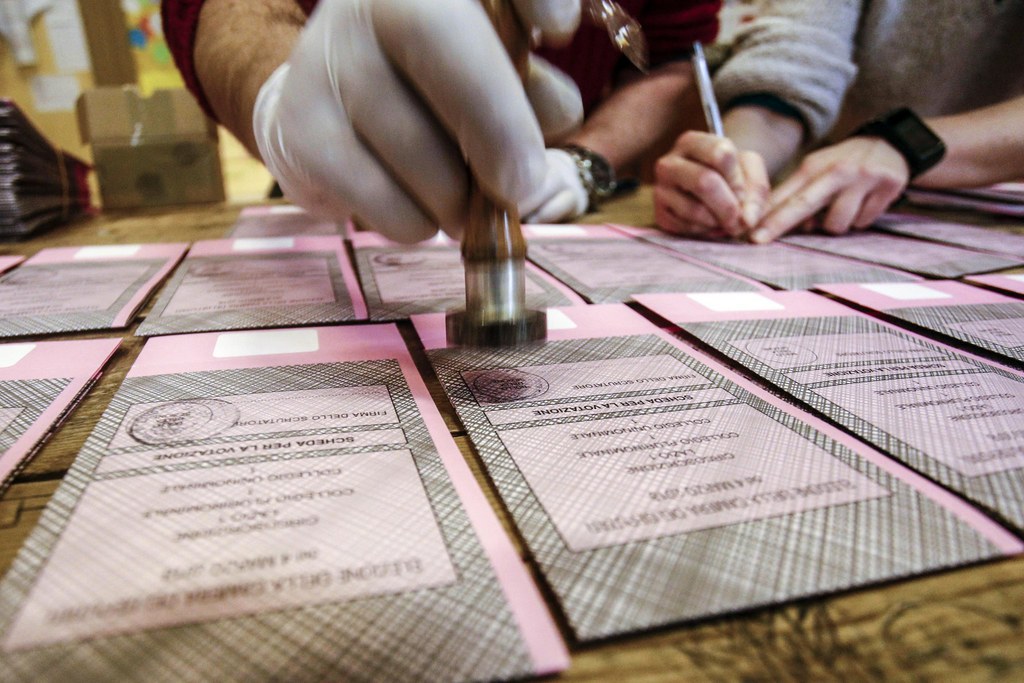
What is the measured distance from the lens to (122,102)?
46.0 inches

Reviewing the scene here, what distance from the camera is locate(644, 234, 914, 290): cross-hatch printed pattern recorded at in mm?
599

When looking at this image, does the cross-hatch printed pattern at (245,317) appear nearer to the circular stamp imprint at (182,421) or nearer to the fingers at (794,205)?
the circular stamp imprint at (182,421)

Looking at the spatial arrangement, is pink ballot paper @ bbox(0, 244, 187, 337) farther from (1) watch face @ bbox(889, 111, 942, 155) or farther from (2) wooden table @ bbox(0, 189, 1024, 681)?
(1) watch face @ bbox(889, 111, 942, 155)

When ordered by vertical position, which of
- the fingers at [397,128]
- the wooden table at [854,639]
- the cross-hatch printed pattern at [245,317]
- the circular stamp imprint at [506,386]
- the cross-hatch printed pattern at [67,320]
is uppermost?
the fingers at [397,128]

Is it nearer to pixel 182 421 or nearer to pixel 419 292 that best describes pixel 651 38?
pixel 419 292

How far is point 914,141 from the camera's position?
Answer: 0.87 metres

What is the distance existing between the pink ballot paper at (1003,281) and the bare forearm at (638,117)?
2.59ft

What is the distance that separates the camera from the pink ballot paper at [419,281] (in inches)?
20.5

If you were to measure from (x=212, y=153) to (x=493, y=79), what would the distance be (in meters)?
1.11

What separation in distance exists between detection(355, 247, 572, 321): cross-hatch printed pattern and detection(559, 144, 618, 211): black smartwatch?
0.38 metres

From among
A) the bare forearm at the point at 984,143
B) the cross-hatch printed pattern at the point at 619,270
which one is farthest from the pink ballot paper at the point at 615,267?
the bare forearm at the point at 984,143

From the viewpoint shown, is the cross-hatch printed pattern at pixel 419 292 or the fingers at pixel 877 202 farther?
the fingers at pixel 877 202

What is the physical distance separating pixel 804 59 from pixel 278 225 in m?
0.90

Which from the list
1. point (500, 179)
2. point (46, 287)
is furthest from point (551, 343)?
point (46, 287)
